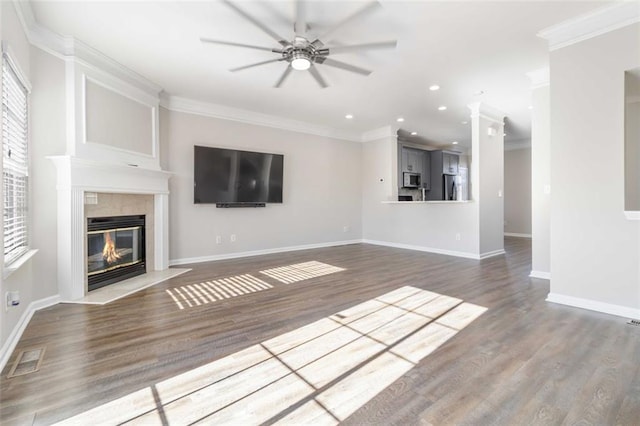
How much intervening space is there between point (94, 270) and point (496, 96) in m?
6.26

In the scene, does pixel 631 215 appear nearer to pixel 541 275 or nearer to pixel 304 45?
pixel 541 275

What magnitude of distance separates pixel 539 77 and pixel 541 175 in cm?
128

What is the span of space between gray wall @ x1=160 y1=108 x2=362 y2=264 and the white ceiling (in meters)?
0.60

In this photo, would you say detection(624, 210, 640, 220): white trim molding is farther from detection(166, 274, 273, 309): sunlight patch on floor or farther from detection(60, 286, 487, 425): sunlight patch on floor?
detection(166, 274, 273, 309): sunlight patch on floor

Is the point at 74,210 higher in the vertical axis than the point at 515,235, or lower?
higher

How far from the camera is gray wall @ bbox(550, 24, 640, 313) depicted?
8.52ft

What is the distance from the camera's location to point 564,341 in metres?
2.16

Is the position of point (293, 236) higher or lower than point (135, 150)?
lower

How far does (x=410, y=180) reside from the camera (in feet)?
26.6

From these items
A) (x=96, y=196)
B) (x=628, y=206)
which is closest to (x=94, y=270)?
(x=96, y=196)

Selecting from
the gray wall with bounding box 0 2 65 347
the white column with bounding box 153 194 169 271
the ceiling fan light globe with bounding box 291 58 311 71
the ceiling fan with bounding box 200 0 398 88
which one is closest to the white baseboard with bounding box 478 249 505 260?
the ceiling fan with bounding box 200 0 398 88

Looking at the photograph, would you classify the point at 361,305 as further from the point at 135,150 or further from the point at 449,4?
the point at 135,150

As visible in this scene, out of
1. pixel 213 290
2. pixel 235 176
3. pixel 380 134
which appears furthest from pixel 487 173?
pixel 213 290

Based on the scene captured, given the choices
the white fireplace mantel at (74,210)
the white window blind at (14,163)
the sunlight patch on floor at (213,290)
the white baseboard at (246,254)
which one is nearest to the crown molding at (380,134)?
the white baseboard at (246,254)
